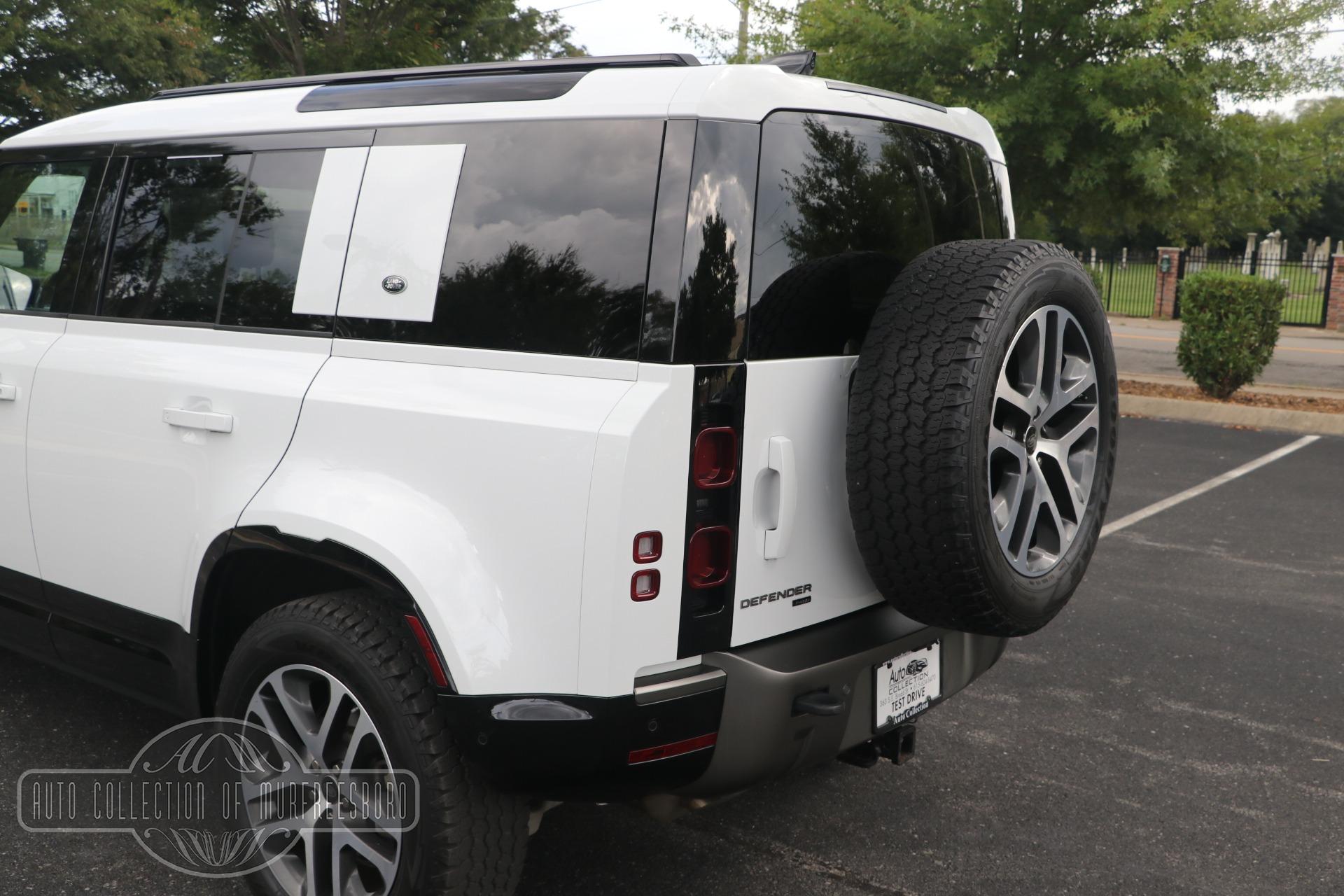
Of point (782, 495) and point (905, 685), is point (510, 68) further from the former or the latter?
point (905, 685)

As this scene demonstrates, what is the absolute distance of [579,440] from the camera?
7.23 ft

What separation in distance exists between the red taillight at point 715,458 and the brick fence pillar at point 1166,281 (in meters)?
31.2

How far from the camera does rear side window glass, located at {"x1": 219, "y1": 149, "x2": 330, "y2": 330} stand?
2775 mm

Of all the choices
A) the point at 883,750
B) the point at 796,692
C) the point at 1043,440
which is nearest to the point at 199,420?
the point at 796,692

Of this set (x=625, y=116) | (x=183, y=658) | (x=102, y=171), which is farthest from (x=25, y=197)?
(x=625, y=116)

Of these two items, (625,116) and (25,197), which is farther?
(25,197)

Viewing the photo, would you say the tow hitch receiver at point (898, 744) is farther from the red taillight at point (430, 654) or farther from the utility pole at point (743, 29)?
the utility pole at point (743, 29)

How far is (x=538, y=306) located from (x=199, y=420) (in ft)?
3.25

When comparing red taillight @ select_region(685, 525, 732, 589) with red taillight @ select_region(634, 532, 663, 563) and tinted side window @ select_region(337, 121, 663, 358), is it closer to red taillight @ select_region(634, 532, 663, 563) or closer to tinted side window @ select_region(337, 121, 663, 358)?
red taillight @ select_region(634, 532, 663, 563)

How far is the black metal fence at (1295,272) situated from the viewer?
26.8m

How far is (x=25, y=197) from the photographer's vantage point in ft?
11.8

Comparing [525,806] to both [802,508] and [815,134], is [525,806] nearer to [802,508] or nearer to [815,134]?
[802,508]

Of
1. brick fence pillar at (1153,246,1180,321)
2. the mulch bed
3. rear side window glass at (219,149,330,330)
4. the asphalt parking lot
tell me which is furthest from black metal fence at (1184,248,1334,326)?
rear side window glass at (219,149,330,330)

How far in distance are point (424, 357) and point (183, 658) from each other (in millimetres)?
1113
